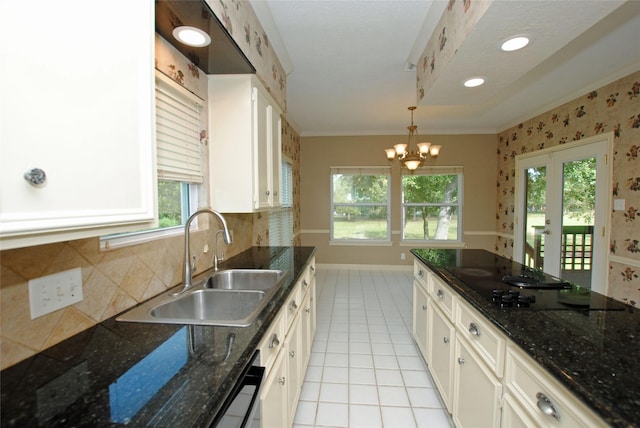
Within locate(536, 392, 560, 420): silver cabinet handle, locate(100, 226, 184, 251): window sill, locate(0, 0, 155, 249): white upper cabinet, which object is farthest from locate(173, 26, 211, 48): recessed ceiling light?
locate(536, 392, 560, 420): silver cabinet handle

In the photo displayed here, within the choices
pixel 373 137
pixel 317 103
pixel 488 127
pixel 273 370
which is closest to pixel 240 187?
pixel 273 370

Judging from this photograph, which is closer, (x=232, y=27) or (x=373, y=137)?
(x=232, y=27)

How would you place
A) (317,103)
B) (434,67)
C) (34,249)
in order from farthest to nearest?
(317,103) → (434,67) → (34,249)

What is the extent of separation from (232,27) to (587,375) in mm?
2041

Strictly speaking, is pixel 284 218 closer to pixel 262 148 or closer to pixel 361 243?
pixel 361 243

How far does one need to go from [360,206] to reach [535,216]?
9.09 ft

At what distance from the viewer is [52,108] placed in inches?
24.3

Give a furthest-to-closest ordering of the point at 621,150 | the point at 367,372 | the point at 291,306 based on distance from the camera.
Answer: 1. the point at 621,150
2. the point at 367,372
3. the point at 291,306

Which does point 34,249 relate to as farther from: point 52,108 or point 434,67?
point 434,67

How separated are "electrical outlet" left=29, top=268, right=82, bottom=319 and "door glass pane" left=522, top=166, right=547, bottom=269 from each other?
503 centimetres

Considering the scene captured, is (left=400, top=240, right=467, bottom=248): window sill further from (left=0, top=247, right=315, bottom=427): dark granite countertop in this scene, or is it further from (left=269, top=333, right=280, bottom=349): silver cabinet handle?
(left=0, top=247, right=315, bottom=427): dark granite countertop

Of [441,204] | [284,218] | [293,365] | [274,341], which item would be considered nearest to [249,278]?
[293,365]

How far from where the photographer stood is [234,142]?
6.27 feet

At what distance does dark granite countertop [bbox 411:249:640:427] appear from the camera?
2.29ft
